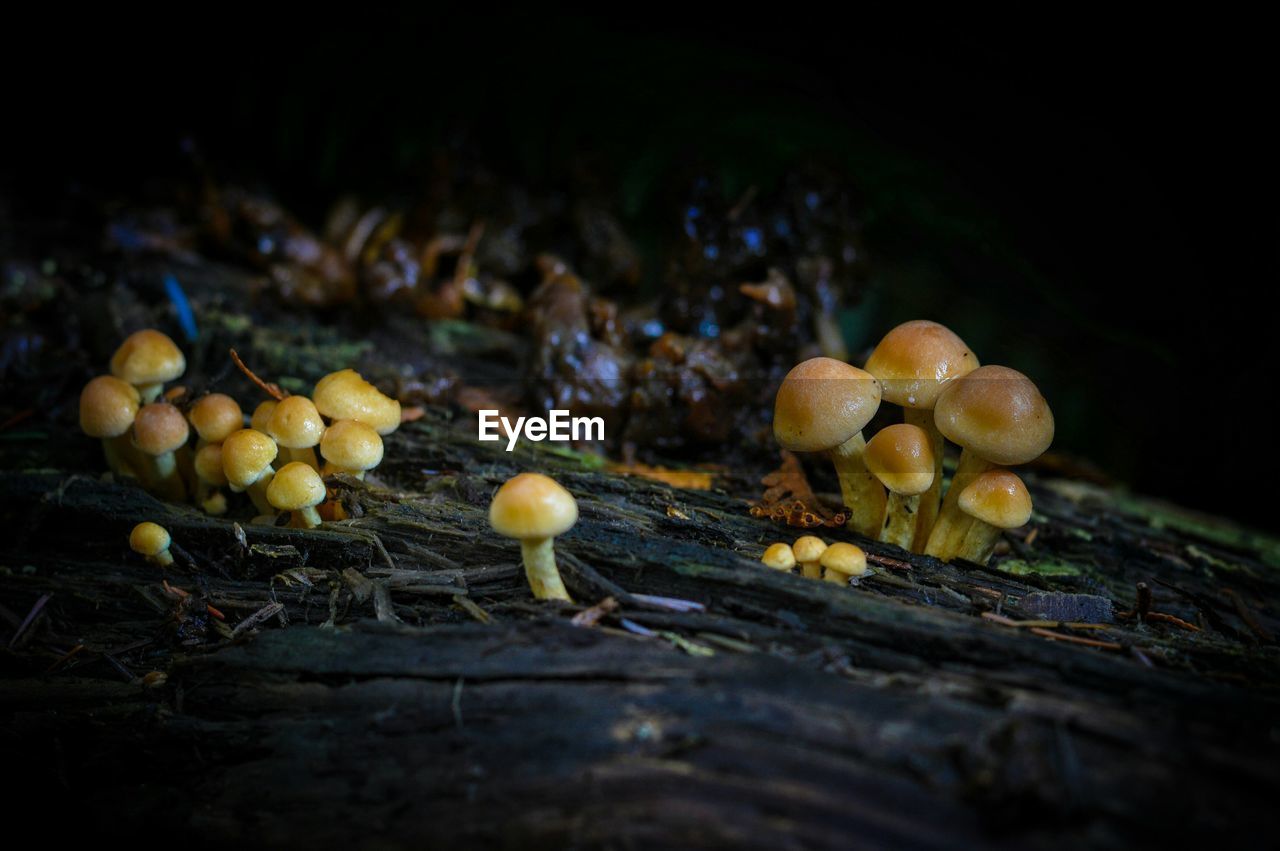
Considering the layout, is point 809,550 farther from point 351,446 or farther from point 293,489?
point 293,489

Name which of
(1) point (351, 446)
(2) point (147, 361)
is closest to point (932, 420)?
(1) point (351, 446)

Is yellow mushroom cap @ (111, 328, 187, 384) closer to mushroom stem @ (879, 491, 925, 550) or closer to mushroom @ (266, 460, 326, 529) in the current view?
mushroom @ (266, 460, 326, 529)

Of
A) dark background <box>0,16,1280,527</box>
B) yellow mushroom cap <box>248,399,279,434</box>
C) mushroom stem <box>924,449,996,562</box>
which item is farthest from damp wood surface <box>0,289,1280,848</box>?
dark background <box>0,16,1280,527</box>

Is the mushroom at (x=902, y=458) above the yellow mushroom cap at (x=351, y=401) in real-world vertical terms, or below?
above

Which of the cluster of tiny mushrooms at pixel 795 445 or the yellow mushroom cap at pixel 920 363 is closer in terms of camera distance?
the cluster of tiny mushrooms at pixel 795 445

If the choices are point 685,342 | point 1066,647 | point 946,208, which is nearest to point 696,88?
point 946,208

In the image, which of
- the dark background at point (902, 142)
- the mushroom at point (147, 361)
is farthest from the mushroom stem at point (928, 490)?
the mushroom at point (147, 361)

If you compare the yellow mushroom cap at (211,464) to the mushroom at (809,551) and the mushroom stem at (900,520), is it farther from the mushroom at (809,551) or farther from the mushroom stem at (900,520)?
the mushroom stem at (900,520)
